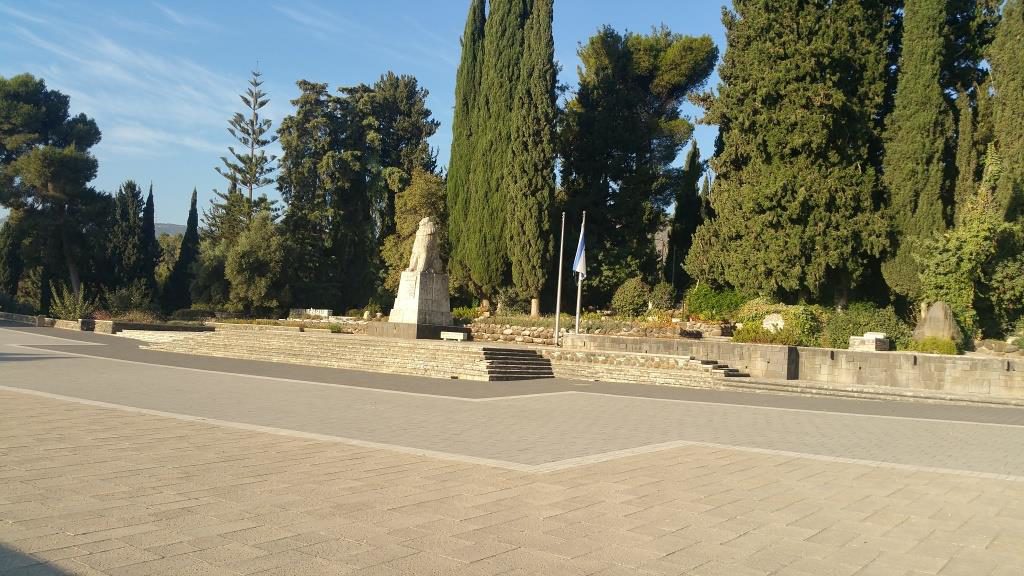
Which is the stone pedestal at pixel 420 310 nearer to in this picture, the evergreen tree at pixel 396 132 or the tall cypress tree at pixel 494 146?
the tall cypress tree at pixel 494 146

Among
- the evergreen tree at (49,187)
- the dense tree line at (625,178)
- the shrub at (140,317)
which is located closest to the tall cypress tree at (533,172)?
the dense tree line at (625,178)

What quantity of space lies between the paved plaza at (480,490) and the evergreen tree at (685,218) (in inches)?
862

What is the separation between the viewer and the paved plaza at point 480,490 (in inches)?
172

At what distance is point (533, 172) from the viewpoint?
31.6m

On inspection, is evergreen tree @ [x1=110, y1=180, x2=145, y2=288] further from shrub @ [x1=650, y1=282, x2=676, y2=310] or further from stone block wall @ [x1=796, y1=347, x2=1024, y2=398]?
stone block wall @ [x1=796, y1=347, x2=1024, y2=398]

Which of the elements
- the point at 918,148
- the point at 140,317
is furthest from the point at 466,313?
the point at 918,148

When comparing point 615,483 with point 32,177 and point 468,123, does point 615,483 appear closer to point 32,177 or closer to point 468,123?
point 468,123

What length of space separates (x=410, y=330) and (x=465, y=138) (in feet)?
45.9

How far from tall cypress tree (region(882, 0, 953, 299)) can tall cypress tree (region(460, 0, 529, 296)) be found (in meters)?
14.8

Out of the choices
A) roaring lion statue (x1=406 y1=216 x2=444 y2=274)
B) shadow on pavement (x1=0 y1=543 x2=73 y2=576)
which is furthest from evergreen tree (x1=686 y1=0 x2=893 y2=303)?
shadow on pavement (x1=0 y1=543 x2=73 y2=576)

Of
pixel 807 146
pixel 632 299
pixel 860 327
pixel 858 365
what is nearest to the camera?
pixel 858 365

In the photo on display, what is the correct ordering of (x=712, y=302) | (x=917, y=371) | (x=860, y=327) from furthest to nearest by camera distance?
(x=712, y=302), (x=860, y=327), (x=917, y=371)

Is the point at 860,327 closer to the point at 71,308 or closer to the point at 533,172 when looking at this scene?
the point at 533,172

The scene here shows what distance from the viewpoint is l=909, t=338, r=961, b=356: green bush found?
1908 cm
